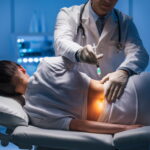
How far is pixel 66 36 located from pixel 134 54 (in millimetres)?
413

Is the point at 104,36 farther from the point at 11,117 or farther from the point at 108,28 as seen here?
the point at 11,117

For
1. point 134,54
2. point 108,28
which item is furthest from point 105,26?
point 134,54

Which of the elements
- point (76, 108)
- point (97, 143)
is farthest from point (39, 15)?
point (97, 143)

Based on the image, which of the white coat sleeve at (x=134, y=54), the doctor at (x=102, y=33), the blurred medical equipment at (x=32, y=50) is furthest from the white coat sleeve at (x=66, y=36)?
the blurred medical equipment at (x=32, y=50)

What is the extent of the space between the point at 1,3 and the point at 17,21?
0.30 metres

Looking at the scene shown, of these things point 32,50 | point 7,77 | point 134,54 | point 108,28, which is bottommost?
point 32,50

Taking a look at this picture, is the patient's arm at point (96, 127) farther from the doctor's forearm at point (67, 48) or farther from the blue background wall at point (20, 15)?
the blue background wall at point (20, 15)

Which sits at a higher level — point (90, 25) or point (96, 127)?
point (90, 25)

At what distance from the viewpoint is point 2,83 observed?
1.81 metres

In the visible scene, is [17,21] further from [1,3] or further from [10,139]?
[10,139]

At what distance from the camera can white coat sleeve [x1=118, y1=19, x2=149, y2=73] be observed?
5.65 ft

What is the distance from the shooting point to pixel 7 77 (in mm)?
1796

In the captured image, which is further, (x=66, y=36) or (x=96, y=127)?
(x=66, y=36)

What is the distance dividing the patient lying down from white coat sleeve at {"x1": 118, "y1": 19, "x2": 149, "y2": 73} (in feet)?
0.44
